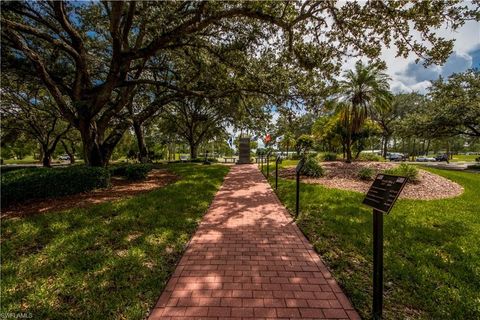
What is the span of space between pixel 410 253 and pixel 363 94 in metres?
13.1

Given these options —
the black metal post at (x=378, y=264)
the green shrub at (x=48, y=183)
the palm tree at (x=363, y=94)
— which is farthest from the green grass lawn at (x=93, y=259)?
the palm tree at (x=363, y=94)

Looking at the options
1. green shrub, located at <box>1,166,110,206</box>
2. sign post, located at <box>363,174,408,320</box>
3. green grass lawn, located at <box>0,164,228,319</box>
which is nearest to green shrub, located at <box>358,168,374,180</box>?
green grass lawn, located at <box>0,164,228,319</box>

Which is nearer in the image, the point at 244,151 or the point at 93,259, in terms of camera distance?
the point at 93,259

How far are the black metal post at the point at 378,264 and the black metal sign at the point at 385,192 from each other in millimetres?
100

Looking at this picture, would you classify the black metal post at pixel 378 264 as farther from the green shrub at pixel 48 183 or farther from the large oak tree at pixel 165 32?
the green shrub at pixel 48 183

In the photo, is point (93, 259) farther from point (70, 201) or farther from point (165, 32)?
point (165, 32)

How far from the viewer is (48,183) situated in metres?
7.09

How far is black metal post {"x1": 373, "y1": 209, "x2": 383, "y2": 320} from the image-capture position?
96.3 inches

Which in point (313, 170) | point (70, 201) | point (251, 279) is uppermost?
point (313, 170)

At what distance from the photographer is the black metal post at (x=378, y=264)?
2.45 metres

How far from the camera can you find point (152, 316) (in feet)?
8.29

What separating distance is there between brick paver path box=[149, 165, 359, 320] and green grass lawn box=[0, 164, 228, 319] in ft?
0.97

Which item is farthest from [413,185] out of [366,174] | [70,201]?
[70,201]

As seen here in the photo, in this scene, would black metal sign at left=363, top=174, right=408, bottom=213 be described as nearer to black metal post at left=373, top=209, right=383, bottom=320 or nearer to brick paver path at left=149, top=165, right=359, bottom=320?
black metal post at left=373, top=209, right=383, bottom=320
